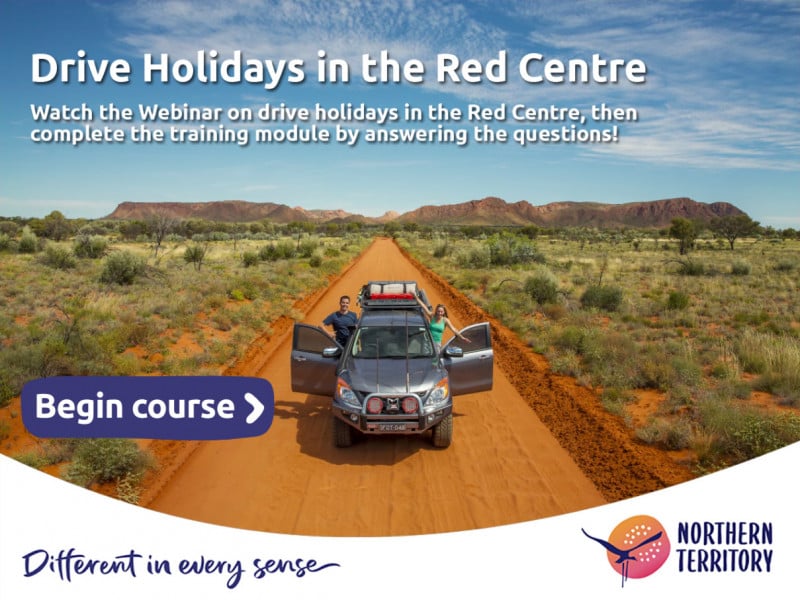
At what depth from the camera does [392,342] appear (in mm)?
7754

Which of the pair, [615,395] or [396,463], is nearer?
[396,463]

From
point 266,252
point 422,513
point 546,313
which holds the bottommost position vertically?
point 422,513

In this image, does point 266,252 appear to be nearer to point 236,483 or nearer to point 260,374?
point 260,374

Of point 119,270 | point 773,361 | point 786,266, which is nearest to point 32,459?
point 773,361

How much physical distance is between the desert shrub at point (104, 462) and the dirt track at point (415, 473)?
1.34 ft

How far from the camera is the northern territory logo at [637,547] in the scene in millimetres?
4520

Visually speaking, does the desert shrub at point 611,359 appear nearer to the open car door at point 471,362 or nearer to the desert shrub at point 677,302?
the open car door at point 471,362

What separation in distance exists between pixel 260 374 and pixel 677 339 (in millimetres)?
10472

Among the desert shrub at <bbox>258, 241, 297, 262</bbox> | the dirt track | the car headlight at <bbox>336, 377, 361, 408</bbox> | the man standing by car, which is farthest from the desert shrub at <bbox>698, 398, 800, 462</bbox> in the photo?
the desert shrub at <bbox>258, 241, 297, 262</bbox>

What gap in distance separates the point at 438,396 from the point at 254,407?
2.34m

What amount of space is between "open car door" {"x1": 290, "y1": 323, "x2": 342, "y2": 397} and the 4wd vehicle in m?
0.01

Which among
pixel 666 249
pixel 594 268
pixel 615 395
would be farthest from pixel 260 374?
pixel 666 249

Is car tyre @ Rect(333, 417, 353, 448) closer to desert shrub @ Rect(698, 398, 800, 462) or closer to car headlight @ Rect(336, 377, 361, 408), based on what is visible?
car headlight @ Rect(336, 377, 361, 408)

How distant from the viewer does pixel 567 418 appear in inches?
344
